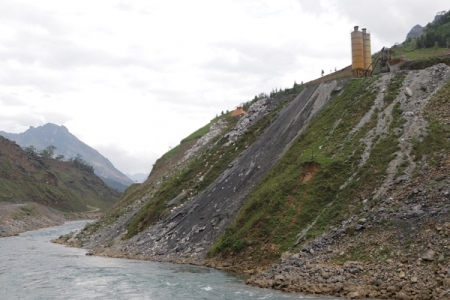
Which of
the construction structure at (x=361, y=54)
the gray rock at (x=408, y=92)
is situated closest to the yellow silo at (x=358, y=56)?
the construction structure at (x=361, y=54)

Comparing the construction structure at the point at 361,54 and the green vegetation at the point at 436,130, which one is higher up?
the construction structure at the point at 361,54

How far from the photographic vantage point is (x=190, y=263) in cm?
3509

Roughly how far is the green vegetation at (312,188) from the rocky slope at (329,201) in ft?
0.30

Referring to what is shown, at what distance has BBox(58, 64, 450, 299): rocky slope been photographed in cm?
2347

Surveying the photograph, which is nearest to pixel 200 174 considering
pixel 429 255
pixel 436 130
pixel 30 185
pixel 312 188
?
pixel 312 188

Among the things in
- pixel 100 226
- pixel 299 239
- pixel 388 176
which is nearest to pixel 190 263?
pixel 299 239

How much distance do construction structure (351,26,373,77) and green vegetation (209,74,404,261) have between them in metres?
12.1

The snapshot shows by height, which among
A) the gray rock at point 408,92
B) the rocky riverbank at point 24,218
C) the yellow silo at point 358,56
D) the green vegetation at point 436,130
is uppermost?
the yellow silo at point 358,56

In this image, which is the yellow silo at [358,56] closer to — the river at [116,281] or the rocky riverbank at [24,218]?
the river at [116,281]

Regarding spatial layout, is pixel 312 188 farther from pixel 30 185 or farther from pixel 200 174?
pixel 30 185

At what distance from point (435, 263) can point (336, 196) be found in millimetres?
10248

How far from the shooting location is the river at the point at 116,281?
2520 centimetres

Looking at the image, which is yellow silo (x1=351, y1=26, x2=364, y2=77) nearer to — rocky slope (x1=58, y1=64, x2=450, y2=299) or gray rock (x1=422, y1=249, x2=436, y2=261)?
rocky slope (x1=58, y1=64, x2=450, y2=299)

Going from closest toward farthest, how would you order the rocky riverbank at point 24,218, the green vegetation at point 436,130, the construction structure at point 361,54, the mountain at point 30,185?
the green vegetation at point 436,130, the construction structure at point 361,54, the rocky riverbank at point 24,218, the mountain at point 30,185
